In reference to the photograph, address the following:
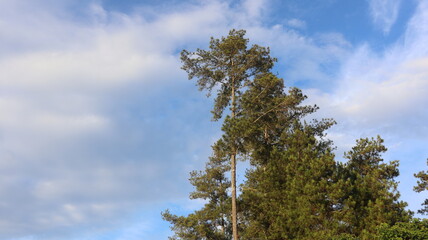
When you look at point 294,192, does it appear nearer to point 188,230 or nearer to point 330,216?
point 330,216

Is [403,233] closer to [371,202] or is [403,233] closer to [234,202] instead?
[371,202]

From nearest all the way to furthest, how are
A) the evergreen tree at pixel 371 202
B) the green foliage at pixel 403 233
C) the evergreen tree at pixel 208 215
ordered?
the green foliage at pixel 403 233 < the evergreen tree at pixel 371 202 < the evergreen tree at pixel 208 215

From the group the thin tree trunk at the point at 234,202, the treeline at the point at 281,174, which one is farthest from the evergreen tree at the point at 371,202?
the thin tree trunk at the point at 234,202

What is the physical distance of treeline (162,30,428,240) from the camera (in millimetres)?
24016

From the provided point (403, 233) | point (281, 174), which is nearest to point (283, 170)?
point (281, 174)

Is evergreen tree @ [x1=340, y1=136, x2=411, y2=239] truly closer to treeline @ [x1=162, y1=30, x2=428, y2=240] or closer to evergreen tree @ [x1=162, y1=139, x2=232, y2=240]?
treeline @ [x1=162, y1=30, x2=428, y2=240]

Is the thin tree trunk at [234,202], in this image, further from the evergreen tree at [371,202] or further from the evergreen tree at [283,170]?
the evergreen tree at [371,202]

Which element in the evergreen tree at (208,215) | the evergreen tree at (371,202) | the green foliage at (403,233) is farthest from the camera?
the evergreen tree at (208,215)

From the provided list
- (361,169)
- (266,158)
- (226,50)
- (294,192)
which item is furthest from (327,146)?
(226,50)

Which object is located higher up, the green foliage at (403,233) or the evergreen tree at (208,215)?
the evergreen tree at (208,215)

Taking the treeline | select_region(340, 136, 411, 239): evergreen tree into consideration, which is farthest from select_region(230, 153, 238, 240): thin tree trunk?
select_region(340, 136, 411, 239): evergreen tree

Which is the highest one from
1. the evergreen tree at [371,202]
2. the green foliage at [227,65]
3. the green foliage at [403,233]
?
the green foliage at [227,65]

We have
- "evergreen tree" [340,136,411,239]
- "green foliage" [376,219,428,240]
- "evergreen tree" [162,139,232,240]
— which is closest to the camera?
"green foliage" [376,219,428,240]

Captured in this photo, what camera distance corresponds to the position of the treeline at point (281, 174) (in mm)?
24016
